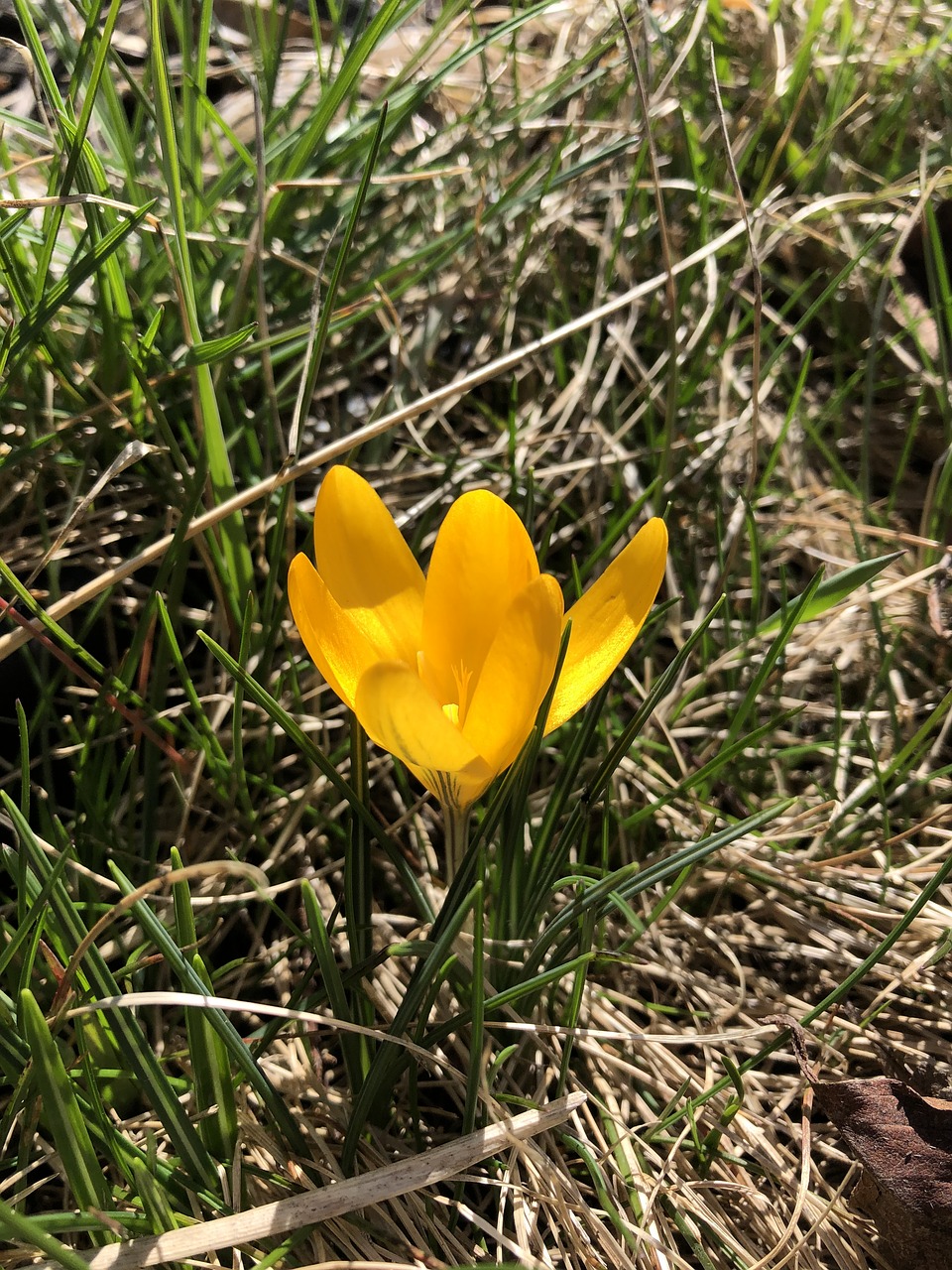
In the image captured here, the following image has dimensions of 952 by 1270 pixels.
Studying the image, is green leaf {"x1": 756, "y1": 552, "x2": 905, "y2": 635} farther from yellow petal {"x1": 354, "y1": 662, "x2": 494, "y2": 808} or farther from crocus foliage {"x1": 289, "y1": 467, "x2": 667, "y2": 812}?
yellow petal {"x1": 354, "y1": 662, "x2": 494, "y2": 808}

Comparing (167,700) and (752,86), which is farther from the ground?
(752,86)

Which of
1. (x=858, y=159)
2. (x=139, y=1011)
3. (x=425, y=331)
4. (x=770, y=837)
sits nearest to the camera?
(x=139, y=1011)

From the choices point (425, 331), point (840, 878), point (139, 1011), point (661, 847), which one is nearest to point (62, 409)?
point (425, 331)

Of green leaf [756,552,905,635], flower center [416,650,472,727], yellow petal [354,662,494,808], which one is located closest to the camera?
yellow petal [354,662,494,808]

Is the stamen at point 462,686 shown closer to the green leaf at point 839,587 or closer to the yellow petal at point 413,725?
the yellow petal at point 413,725

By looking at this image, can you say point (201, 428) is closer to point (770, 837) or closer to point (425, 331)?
point (425, 331)

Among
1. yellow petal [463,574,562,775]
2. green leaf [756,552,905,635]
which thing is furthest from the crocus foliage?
green leaf [756,552,905,635]
